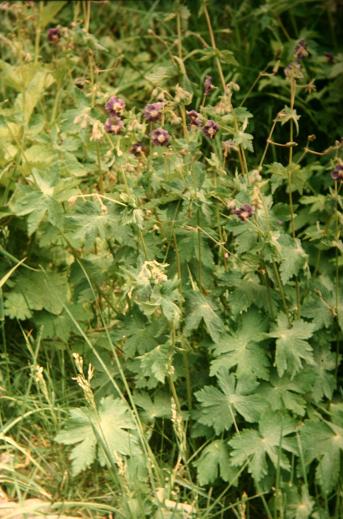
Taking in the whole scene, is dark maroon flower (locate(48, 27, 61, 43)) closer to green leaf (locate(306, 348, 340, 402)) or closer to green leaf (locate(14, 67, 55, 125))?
green leaf (locate(14, 67, 55, 125))

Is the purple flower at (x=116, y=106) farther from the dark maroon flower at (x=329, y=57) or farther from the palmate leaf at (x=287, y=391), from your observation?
the dark maroon flower at (x=329, y=57)

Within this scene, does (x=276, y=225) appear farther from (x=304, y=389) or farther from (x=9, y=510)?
(x=9, y=510)

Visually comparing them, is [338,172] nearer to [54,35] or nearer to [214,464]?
[214,464]

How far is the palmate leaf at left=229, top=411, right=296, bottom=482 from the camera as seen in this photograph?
2332mm

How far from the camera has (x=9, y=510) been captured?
232cm

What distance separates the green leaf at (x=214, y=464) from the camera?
2367mm

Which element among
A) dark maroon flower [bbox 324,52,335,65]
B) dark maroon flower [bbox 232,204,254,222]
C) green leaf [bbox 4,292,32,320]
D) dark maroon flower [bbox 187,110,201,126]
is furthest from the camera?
dark maroon flower [bbox 324,52,335,65]

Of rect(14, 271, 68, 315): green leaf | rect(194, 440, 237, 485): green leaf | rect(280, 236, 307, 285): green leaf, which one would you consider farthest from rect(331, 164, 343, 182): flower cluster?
rect(14, 271, 68, 315): green leaf

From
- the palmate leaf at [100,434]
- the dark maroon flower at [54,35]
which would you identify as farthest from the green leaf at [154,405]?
the dark maroon flower at [54,35]

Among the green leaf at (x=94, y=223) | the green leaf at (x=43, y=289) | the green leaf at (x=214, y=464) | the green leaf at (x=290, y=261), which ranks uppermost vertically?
the green leaf at (x=94, y=223)

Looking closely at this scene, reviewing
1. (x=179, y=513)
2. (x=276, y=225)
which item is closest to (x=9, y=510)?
(x=179, y=513)

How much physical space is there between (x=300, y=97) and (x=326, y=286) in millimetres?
1295

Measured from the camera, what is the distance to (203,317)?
244 cm

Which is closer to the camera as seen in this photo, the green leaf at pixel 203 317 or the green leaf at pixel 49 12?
the green leaf at pixel 203 317
